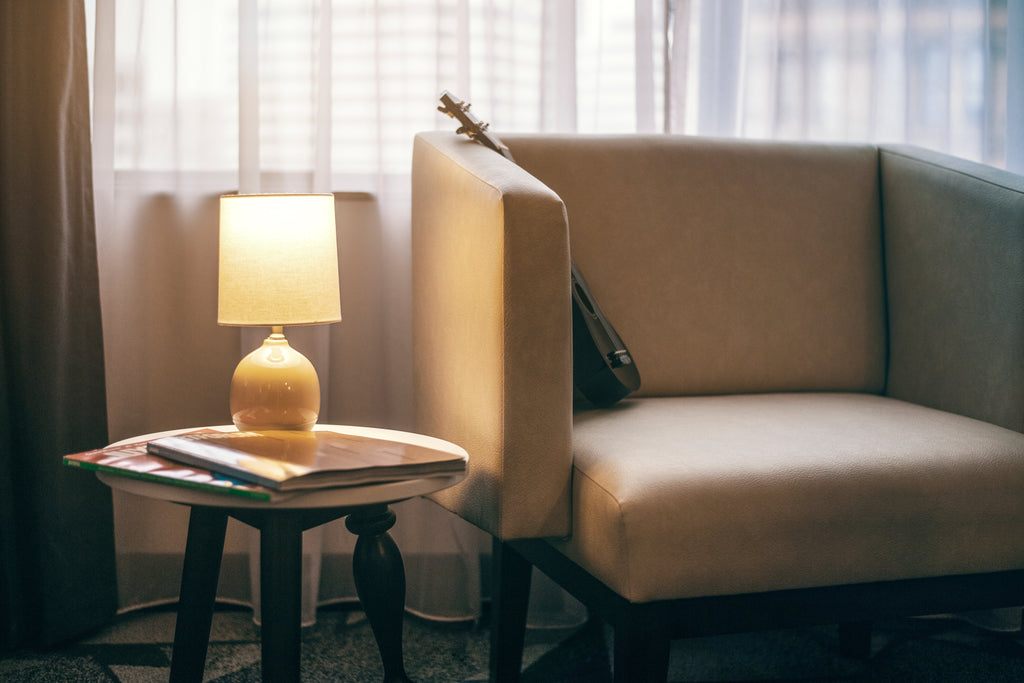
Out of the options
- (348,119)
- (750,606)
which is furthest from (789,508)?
(348,119)

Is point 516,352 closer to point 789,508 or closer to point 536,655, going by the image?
point 789,508

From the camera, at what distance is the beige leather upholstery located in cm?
90

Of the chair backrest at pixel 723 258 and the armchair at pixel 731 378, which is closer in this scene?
the armchair at pixel 731 378

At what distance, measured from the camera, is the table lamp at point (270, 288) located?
109 centimetres

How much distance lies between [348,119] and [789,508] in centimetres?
112

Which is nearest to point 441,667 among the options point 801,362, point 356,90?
point 801,362

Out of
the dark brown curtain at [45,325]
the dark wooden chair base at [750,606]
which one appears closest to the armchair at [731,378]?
the dark wooden chair base at [750,606]

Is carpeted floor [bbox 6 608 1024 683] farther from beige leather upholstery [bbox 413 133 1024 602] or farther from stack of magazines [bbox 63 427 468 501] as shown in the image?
stack of magazines [bbox 63 427 468 501]

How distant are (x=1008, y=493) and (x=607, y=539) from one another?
19.0 inches

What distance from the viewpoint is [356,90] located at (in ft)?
5.20

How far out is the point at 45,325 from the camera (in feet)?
4.59

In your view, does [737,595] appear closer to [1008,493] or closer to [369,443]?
[1008,493]

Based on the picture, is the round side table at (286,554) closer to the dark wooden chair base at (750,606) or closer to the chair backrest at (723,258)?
the dark wooden chair base at (750,606)

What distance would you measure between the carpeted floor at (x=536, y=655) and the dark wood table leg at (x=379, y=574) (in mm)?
261
